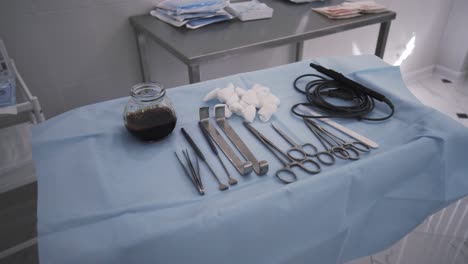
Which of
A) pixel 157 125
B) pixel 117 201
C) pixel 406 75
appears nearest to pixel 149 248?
pixel 117 201

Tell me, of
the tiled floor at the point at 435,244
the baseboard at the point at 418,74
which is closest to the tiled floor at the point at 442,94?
the baseboard at the point at 418,74

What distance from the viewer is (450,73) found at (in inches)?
112

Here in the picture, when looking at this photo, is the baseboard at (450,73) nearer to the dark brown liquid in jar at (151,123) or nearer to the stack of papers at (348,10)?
the stack of papers at (348,10)

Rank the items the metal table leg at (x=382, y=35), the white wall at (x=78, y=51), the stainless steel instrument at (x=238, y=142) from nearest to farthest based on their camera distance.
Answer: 1. the stainless steel instrument at (x=238, y=142)
2. the white wall at (x=78, y=51)
3. the metal table leg at (x=382, y=35)

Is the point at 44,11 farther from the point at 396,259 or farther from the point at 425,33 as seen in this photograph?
the point at 425,33

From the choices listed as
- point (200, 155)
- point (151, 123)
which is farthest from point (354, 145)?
point (151, 123)

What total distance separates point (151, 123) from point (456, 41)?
2923mm

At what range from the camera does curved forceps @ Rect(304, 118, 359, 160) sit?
0.71 metres

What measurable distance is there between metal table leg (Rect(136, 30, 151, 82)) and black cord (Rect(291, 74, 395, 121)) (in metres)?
0.96

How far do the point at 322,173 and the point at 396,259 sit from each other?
883 millimetres

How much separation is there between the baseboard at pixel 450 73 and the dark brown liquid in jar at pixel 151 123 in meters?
2.86

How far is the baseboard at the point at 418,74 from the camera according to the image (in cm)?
284

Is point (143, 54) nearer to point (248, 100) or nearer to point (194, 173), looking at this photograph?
point (248, 100)

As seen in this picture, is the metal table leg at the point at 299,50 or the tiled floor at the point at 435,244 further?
the metal table leg at the point at 299,50
